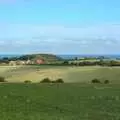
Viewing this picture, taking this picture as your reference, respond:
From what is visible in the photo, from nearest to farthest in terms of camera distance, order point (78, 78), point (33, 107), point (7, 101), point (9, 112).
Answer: point (9, 112) < point (33, 107) < point (7, 101) < point (78, 78)

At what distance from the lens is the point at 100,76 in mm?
56875

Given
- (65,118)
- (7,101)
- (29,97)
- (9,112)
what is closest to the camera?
(65,118)

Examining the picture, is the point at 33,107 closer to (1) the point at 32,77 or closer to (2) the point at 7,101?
(2) the point at 7,101

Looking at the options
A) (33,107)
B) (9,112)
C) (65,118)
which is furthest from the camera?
(33,107)

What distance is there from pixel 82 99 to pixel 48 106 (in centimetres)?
328

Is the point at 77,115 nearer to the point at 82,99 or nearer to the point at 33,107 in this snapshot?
the point at 33,107

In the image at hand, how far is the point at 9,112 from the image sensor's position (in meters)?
19.6

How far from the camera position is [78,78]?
2194 inches

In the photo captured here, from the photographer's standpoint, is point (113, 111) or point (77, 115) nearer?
point (77, 115)

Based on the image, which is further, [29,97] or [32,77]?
[32,77]

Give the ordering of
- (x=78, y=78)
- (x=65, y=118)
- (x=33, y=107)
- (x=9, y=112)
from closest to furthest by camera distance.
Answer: (x=65, y=118) → (x=9, y=112) → (x=33, y=107) → (x=78, y=78)

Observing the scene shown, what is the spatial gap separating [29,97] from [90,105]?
525cm

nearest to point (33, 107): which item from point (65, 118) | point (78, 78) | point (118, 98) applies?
point (65, 118)

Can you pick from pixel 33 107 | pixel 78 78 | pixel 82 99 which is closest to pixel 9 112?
pixel 33 107
